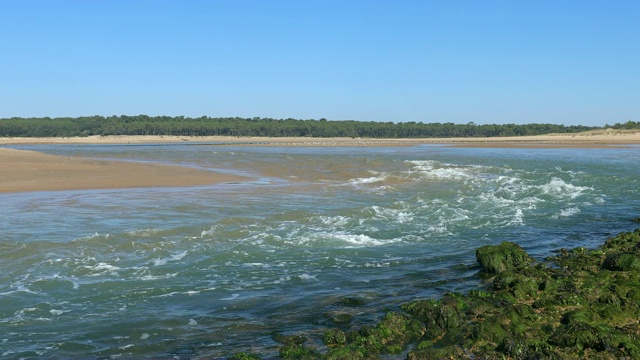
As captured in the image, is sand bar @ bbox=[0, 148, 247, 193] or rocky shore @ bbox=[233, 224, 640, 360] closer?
rocky shore @ bbox=[233, 224, 640, 360]

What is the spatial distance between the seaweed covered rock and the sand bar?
56.5 ft

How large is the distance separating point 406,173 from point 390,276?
72.8 feet

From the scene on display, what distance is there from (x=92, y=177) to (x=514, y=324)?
80.3ft

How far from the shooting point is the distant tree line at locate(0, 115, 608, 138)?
124 metres

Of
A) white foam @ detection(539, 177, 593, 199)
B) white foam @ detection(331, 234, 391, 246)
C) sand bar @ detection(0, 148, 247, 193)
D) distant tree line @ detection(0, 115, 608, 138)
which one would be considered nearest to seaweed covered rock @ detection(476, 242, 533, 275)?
white foam @ detection(331, 234, 391, 246)

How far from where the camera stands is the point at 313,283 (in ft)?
35.7

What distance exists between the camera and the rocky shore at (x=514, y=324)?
23.9 ft

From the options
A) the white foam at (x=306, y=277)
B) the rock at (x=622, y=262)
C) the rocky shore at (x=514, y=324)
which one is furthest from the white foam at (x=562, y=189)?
the white foam at (x=306, y=277)

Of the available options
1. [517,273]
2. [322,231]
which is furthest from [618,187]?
[517,273]

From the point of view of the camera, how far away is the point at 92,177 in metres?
28.4

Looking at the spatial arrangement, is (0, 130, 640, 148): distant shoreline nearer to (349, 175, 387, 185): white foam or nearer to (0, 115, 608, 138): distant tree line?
(0, 115, 608, 138): distant tree line

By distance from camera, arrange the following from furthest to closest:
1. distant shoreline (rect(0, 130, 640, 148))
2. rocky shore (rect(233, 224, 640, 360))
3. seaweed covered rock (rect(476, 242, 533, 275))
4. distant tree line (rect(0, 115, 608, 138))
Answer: distant tree line (rect(0, 115, 608, 138)), distant shoreline (rect(0, 130, 640, 148)), seaweed covered rock (rect(476, 242, 533, 275)), rocky shore (rect(233, 224, 640, 360))

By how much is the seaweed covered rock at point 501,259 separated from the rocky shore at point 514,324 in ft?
1.27

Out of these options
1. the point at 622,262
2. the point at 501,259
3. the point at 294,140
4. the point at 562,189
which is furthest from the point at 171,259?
the point at 294,140
